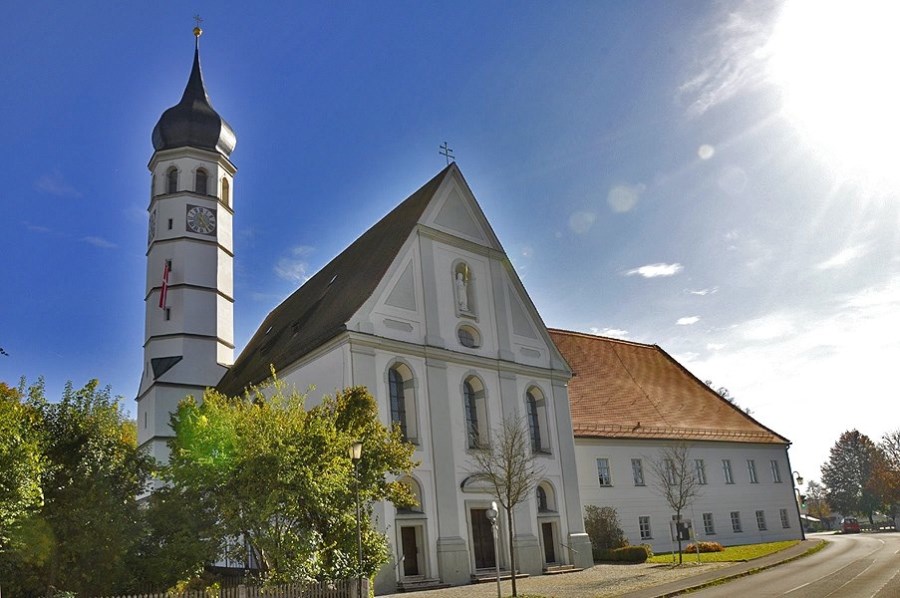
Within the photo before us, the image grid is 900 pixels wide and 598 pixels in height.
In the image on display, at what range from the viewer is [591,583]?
22.8 meters

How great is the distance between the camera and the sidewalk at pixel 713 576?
64.3 feet

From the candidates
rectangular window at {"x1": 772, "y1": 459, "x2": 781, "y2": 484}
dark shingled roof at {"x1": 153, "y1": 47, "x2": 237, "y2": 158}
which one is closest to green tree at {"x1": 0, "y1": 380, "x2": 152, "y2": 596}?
dark shingled roof at {"x1": 153, "y1": 47, "x2": 237, "y2": 158}

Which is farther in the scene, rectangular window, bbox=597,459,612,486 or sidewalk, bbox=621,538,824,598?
rectangular window, bbox=597,459,612,486

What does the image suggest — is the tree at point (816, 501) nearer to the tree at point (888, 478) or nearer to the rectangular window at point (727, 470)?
the tree at point (888, 478)

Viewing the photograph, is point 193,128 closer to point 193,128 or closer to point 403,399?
point 193,128

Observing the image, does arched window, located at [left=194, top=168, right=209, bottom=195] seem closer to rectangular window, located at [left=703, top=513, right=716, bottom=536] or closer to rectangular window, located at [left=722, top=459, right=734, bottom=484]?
rectangular window, located at [left=703, top=513, right=716, bottom=536]

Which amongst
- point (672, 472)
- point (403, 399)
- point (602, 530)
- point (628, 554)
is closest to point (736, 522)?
point (672, 472)

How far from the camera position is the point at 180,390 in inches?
1419

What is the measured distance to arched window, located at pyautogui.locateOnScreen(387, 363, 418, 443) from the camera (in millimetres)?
25594

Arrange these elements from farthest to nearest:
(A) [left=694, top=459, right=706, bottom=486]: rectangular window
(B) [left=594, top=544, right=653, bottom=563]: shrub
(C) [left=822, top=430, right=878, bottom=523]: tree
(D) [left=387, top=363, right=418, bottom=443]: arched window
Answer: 1. (C) [left=822, top=430, right=878, bottom=523]: tree
2. (A) [left=694, top=459, right=706, bottom=486]: rectangular window
3. (B) [left=594, top=544, right=653, bottom=563]: shrub
4. (D) [left=387, top=363, right=418, bottom=443]: arched window

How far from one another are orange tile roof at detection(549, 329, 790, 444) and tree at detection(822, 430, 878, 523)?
5734 centimetres

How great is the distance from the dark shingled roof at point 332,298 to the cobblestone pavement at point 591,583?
9029 millimetres

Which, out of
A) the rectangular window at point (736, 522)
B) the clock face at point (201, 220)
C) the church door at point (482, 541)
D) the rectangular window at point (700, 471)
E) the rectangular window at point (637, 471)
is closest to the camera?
the church door at point (482, 541)

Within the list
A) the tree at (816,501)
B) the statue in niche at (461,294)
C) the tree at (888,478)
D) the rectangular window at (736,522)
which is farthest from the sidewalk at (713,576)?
the tree at (816,501)
